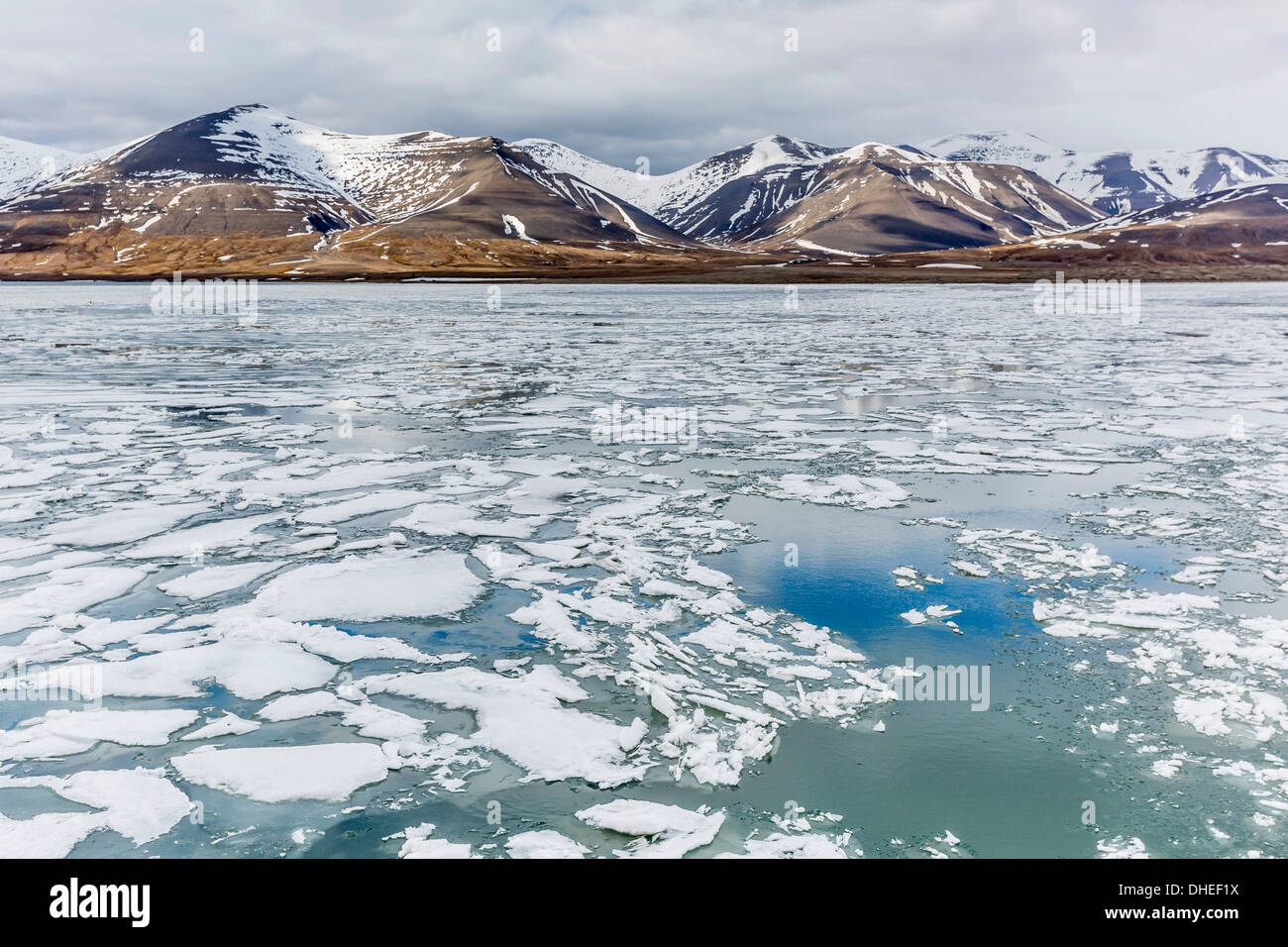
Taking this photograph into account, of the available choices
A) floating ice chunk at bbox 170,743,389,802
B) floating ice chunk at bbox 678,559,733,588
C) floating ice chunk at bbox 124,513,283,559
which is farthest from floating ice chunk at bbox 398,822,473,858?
floating ice chunk at bbox 124,513,283,559

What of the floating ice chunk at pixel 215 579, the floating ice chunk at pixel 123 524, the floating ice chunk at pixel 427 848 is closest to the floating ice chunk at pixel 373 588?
the floating ice chunk at pixel 215 579

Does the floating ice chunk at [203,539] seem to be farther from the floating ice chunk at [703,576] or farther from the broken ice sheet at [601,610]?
the floating ice chunk at [703,576]

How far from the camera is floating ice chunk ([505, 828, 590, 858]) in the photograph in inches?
140

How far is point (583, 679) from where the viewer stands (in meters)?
5.21

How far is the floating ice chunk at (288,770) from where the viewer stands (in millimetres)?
Answer: 4074

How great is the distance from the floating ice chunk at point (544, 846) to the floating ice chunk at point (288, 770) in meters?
0.92

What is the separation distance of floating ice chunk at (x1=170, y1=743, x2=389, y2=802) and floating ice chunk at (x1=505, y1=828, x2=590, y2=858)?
0.92 meters

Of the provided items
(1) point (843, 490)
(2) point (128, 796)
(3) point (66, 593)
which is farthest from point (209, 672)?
(1) point (843, 490)

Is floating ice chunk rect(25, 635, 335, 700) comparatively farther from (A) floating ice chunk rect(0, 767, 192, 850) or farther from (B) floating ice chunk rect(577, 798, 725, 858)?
(B) floating ice chunk rect(577, 798, 725, 858)
